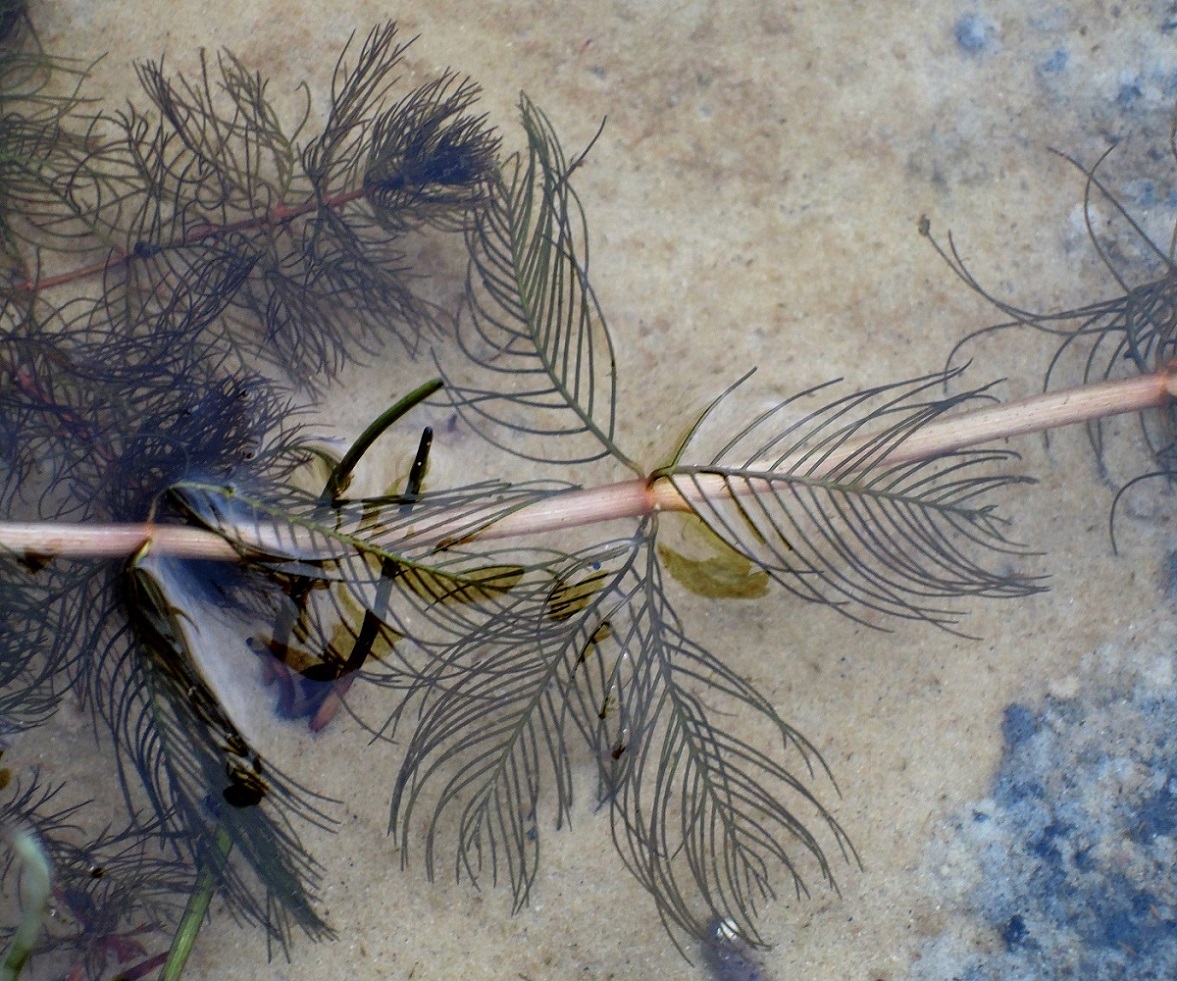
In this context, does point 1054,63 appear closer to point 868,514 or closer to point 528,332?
point 868,514

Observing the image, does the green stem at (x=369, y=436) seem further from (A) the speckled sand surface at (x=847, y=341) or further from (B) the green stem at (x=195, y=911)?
(B) the green stem at (x=195, y=911)

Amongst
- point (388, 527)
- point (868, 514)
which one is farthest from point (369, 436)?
point (868, 514)

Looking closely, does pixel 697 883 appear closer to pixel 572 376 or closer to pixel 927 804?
pixel 927 804

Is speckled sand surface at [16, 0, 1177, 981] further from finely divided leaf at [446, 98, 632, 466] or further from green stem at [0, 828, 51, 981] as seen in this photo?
green stem at [0, 828, 51, 981]

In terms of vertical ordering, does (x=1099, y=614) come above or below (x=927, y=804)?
above

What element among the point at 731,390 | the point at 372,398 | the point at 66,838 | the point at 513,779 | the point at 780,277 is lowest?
the point at 66,838

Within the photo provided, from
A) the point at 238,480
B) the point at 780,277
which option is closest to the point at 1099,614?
the point at 780,277

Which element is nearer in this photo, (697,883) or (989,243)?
(697,883)

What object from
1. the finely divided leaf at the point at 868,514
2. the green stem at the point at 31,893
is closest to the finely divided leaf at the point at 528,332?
the finely divided leaf at the point at 868,514
